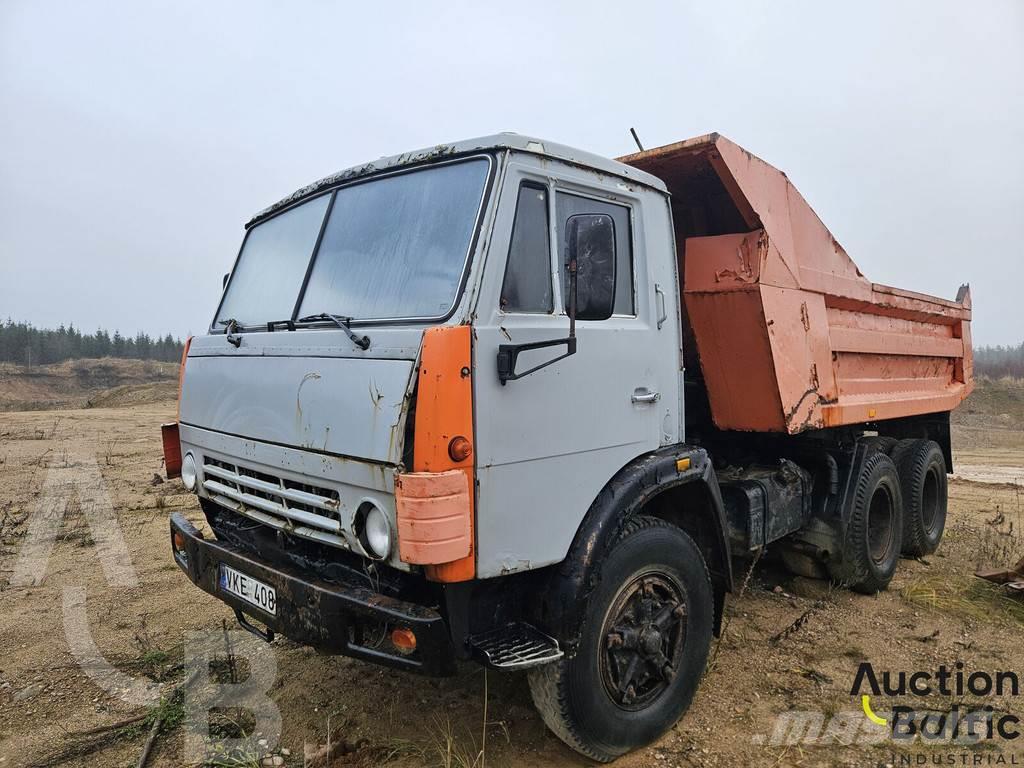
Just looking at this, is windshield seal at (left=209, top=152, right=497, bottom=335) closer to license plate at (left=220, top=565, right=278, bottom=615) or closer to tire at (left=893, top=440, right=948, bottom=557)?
license plate at (left=220, top=565, right=278, bottom=615)

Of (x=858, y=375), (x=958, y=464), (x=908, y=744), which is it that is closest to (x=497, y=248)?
(x=908, y=744)

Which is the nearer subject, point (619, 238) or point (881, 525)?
point (619, 238)

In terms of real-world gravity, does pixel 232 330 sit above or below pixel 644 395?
above

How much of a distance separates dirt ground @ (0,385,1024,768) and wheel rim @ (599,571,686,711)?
10.9 inches

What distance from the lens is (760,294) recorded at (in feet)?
10.8

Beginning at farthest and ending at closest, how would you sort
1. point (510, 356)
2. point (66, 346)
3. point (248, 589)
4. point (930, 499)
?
point (66, 346)
point (930, 499)
point (248, 589)
point (510, 356)

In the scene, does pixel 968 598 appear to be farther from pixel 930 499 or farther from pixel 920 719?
pixel 920 719

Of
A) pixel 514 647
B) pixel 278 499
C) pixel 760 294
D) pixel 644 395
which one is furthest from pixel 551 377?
pixel 760 294

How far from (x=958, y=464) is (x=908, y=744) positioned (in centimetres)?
1103

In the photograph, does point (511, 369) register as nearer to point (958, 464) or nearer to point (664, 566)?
point (664, 566)

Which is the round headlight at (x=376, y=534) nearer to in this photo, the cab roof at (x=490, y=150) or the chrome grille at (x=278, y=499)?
the chrome grille at (x=278, y=499)

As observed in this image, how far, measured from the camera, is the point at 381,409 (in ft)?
6.97

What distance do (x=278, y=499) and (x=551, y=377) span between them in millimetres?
1204

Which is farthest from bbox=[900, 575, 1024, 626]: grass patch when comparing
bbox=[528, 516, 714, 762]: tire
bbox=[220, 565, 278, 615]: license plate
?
bbox=[220, 565, 278, 615]: license plate
